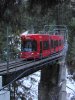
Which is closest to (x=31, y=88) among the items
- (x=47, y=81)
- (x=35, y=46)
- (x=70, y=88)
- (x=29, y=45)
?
(x=47, y=81)

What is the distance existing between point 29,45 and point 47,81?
18.7 feet

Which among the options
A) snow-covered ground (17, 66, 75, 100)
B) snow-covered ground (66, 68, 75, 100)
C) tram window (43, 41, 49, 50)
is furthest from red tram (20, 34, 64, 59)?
snow-covered ground (66, 68, 75, 100)

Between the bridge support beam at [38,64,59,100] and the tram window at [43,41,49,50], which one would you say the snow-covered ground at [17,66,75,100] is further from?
the tram window at [43,41,49,50]

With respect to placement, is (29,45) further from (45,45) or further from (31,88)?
(31,88)

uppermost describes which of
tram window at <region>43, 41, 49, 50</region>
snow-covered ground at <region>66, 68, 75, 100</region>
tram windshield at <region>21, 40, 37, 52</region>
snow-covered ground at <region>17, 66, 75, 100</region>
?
tram windshield at <region>21, 40, 37, 52</region>

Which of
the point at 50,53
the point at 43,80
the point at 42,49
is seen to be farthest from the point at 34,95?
the point at 42,49

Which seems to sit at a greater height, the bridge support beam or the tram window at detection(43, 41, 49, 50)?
the tram window at detection(43, 41, 49, 50)

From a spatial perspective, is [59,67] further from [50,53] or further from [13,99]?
[13,99]

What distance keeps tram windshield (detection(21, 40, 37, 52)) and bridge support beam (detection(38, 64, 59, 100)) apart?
4.24 metres

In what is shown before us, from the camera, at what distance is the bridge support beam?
20.5 m

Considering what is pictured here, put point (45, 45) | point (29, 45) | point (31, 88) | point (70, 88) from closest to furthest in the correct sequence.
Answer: point (29, 45)
point (45, 45)
point (31, 88)
point (70, 88)

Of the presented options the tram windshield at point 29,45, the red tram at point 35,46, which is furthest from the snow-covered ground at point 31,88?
the tram windshield at point 29,45

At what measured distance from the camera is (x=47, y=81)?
21.6 m

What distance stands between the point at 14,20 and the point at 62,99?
387 inches
